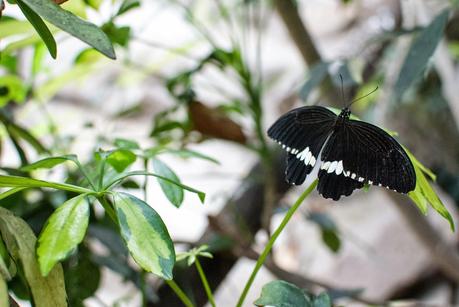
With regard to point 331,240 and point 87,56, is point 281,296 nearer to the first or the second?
point 87,56

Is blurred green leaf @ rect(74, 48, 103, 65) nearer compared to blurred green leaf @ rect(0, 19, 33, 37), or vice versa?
blurred green leaf @ rect(0, 19, 33, 37)

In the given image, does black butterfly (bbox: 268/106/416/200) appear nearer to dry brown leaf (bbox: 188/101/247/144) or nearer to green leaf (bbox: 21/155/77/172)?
green leaf (bbox: 21/155/77/172)

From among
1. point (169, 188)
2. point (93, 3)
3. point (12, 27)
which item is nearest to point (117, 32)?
point (93, 3)

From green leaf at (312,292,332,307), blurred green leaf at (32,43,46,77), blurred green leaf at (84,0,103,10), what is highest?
blurred green leaf at (84,0,103,10)

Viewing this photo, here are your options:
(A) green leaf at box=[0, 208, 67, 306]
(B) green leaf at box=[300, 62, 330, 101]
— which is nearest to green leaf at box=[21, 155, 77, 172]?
(A) green leaf at box=[0, 208, 67, 306]

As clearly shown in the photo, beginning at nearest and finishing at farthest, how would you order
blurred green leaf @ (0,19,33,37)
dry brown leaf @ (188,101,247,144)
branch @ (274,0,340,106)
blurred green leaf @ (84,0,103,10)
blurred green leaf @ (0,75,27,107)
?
blurred green leaf @ (0,19,33,37), blurred green leaf @ (84,0,103,10), blurred green leaf @ (0,75,27,107), dry brown leaf @ (188,101,247,144), branch @ (274,0,340,106)

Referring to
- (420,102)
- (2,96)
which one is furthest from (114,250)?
(420,102)

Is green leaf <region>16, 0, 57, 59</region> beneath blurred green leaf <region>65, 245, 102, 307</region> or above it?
above

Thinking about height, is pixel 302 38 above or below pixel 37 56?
above
